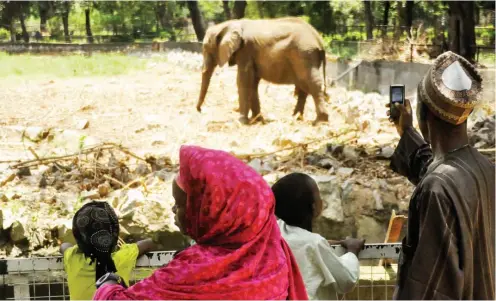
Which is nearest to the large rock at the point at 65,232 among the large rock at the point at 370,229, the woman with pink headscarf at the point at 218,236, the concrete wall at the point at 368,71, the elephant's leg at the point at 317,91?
the large rock at the point at 370,229

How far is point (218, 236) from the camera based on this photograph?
1.52m

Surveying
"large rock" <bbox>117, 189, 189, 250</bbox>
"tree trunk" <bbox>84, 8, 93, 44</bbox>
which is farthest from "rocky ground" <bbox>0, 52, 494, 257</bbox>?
"tree trunk" <bbox>84, 8, 93, 44</bbox>

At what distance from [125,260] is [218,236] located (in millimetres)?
581

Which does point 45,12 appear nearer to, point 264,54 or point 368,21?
point 264,54

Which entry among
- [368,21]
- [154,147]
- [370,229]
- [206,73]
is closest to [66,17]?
[154,147]

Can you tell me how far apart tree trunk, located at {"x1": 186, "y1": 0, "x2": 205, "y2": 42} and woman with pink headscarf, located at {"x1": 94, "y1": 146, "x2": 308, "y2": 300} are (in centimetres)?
1190

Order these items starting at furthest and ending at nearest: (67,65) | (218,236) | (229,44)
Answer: (229,44) < (67,65) < (218,236)

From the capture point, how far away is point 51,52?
8.48m

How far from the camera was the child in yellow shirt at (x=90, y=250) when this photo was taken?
1.92m

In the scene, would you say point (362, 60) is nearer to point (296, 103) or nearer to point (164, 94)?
point (296, 103)

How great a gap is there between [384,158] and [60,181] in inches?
110

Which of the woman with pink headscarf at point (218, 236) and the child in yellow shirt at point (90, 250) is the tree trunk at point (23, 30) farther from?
the woman with pink headscarf at point (218, 236)

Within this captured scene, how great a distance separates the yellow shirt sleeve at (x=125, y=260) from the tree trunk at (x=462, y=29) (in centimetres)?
1010

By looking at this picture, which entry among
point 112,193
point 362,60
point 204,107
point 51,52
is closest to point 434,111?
point 112,193
